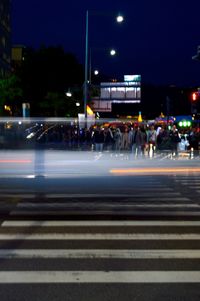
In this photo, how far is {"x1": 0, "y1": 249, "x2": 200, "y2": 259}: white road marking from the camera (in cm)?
774

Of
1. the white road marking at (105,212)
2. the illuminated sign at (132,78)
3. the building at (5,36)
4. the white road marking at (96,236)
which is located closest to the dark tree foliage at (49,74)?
the building at (5,36)

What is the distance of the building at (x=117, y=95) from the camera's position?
11944 centimetres

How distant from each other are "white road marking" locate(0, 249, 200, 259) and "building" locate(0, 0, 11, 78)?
88445mm

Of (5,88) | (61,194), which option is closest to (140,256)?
(61,194)

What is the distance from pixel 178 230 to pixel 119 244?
62.0 inches

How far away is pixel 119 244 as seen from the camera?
28.0ft

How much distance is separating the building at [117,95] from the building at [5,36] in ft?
71.4

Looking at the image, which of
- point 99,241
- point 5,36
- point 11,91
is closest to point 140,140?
point 99,241

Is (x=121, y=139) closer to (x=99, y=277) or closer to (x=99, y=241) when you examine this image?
(x=99, y=241)

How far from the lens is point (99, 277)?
666cm

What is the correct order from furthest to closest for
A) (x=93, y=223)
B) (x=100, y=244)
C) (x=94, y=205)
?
(x=94, y=205)
(x=93, y=223)
(x=100, y=244)

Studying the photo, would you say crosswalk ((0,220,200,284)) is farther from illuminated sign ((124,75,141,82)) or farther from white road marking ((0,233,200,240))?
illuminated sign ((124,75,141,82))

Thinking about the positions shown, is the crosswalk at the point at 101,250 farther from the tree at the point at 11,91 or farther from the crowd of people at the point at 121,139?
the tree at the point at 11,91

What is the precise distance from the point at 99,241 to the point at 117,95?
381 feet
